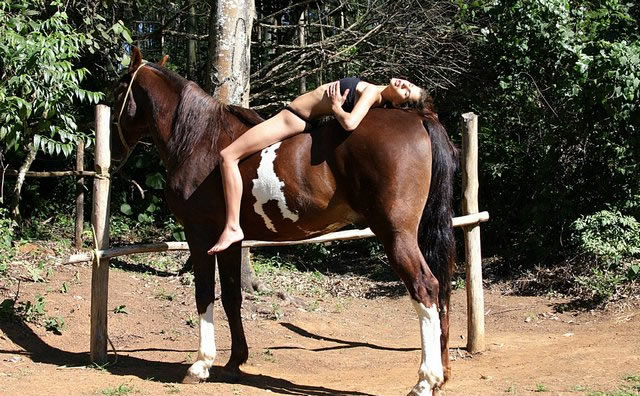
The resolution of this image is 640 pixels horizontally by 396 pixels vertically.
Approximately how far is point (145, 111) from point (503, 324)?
4.36 metres

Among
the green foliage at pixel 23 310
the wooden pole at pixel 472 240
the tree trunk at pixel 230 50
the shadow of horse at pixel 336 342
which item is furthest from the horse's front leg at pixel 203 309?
the tree trunk at pixel 230 50

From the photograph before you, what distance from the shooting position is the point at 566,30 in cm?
871

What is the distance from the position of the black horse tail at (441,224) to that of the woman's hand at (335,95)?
0.55 metres

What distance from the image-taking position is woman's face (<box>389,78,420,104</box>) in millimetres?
4762

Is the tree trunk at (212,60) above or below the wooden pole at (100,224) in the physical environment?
above

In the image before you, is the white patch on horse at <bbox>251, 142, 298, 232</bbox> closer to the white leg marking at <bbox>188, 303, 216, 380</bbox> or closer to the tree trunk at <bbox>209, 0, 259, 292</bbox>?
the white leg marking at <bbox>188, 303, 216, 380</bbox>

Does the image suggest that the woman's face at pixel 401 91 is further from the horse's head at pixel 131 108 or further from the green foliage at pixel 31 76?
the green foliage at pixel 31 76

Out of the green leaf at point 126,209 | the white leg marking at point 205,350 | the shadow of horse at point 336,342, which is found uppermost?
the green leaf at point 126,209

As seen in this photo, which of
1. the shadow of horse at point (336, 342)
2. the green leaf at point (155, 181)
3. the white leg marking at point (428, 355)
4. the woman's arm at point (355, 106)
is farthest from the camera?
the green leaf at point (155, 181)

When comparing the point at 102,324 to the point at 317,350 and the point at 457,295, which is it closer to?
the point at 317,350

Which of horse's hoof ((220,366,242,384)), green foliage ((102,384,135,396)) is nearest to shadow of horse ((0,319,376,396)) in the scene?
horse's hoof ((220,366,242,384))

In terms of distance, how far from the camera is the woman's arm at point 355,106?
450cm

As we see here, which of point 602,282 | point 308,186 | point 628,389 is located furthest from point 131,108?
point 602,282

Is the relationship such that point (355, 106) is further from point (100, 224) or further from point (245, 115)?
point (100, 224)
